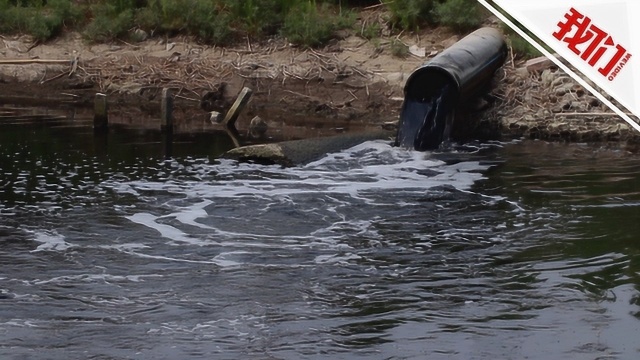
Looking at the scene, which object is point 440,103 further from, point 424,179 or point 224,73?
point 224,73

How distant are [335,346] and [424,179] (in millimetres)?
5909

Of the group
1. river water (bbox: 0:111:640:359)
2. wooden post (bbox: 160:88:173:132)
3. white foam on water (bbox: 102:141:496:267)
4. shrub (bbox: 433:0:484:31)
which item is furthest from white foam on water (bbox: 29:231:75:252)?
shrub (bbox: 433:0:484:31)

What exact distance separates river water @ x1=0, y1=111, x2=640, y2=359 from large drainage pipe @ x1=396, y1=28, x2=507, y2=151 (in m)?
0.48

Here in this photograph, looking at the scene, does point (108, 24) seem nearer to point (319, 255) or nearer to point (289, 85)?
point (289, 85)

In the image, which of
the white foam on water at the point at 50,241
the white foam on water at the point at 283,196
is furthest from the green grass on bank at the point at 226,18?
the white foam on water at the point at 50,241

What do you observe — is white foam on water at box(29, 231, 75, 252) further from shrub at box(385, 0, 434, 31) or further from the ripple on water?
shrub at box(385, 0, 434, 31)

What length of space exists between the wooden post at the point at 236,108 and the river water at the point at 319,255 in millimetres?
2070

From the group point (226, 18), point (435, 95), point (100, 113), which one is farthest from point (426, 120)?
point (226, 18)

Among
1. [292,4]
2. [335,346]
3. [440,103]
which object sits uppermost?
[292,4]

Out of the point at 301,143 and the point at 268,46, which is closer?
the point at 301,143

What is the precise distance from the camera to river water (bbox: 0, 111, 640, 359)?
7703 mm

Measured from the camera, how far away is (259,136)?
16281mm

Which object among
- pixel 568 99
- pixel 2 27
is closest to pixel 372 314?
pixel 568 99

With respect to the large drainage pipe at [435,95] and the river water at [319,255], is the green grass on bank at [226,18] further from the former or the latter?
the river water at [319,255]
